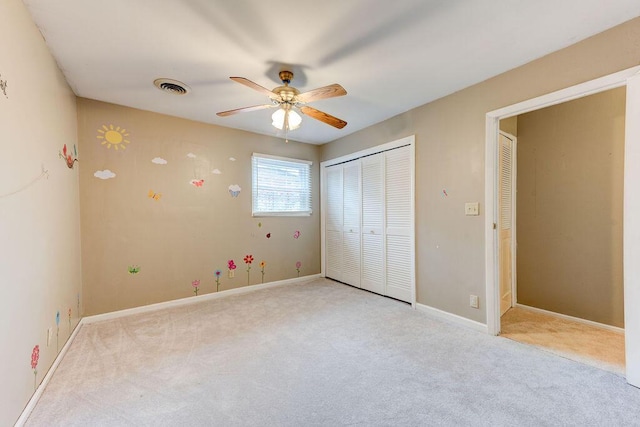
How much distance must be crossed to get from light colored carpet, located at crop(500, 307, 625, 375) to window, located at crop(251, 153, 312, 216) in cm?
307

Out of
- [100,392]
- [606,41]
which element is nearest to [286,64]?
[606,41]

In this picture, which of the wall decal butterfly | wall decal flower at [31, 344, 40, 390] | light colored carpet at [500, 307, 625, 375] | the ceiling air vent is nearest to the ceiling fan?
the ceiling air vent

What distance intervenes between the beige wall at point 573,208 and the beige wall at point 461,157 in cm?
103

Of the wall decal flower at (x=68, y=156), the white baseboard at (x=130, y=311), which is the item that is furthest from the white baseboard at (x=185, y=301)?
the wall decal flower at (x=68, y=156)

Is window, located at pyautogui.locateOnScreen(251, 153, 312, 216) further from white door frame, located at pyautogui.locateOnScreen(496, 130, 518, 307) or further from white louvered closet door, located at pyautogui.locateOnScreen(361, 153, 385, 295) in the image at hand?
white door frame, located at pyautogui.locateOnScreen(496, 130, 518, 307)

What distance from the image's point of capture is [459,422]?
143 centimetres

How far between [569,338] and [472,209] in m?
1.37

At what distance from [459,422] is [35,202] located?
281 cm

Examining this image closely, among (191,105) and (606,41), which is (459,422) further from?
(191,105)

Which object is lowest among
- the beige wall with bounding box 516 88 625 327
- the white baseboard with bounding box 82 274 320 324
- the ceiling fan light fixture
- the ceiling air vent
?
the white baseboard with bounding box 82 274 320 324

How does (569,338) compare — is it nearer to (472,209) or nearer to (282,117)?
(472,209)

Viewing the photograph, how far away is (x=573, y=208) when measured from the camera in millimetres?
2787

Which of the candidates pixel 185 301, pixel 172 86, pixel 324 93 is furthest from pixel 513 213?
pixel 185 301

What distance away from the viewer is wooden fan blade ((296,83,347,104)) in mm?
1930
